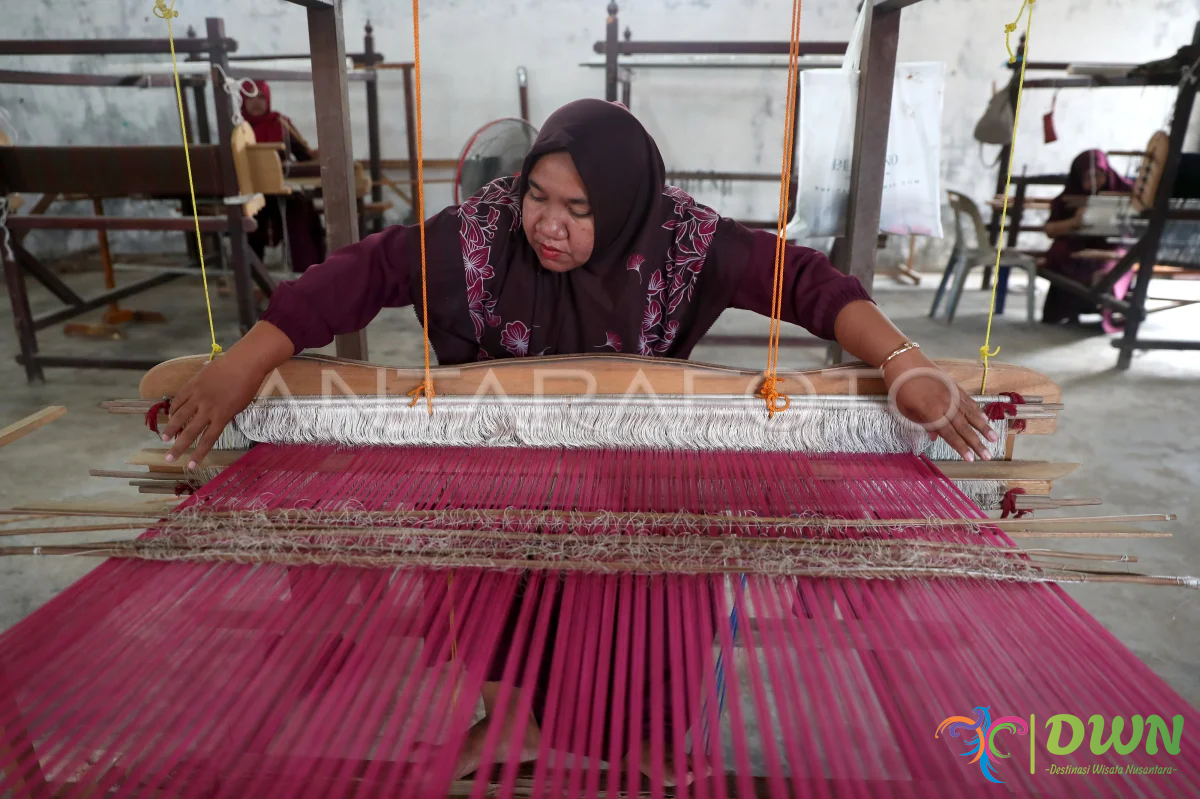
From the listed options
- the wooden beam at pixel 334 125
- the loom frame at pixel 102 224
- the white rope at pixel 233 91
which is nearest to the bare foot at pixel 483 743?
the wooden beam at pixel 334 125

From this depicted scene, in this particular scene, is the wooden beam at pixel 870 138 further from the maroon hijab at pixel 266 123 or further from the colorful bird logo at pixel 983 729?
the maroon hijab at pixel 266 123

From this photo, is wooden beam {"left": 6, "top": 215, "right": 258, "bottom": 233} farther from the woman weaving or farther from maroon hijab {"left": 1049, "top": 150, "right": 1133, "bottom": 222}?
maroon hijab {"left": 1049, "top": 150, "right": 1133, "bottom": 222}

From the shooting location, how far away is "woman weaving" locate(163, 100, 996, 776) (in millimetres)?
1517

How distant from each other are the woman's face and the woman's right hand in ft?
1.94

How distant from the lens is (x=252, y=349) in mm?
1348

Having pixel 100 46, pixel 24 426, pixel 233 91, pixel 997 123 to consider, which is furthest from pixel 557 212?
pixel 997 123

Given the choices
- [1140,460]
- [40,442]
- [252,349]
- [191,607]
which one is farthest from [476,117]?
[191,607]

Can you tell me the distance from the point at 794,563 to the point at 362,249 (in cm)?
109

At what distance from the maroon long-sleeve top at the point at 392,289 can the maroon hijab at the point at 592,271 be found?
0.12ft

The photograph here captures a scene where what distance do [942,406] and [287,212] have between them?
6007mm

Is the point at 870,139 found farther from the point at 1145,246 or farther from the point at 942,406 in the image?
the point at 1145,246

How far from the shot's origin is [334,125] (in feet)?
6.63

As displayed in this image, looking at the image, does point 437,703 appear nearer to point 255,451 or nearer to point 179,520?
point 179,520

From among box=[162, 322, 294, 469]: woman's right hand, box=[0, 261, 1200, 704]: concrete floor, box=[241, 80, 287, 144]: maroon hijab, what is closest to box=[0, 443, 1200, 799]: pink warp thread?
box=[162, 322, 294, 469]: woman's right hand
